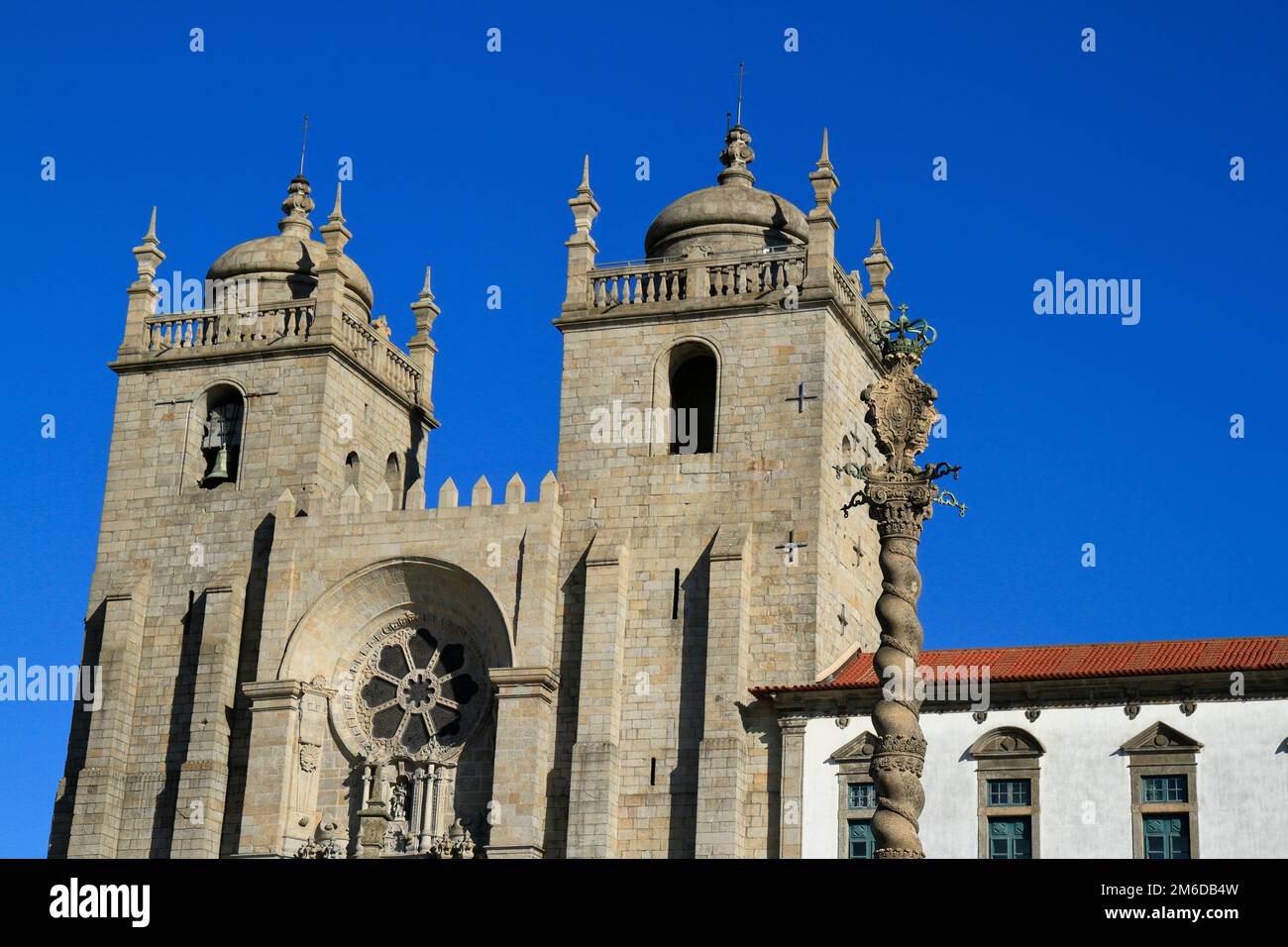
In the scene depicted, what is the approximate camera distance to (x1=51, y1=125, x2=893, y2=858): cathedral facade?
43781 millimetres

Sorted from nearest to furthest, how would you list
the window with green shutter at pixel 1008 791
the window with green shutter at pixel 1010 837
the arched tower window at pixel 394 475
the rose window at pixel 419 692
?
1. the window with green shutter at pixel 1010 837
2. the window with green shutter at pixel 1008 791
3. the rose window at pixel 419 692
4. the arched tower window at pixel 394 475

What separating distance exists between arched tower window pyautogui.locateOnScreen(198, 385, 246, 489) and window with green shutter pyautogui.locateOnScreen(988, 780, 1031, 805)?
64.1ft

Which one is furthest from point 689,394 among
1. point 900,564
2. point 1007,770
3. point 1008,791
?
point 900,564

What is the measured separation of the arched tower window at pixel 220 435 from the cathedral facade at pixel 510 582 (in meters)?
0.07

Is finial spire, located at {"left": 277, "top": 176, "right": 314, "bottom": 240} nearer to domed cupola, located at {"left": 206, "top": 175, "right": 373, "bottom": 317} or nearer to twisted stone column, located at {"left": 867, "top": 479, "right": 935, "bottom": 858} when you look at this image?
domed cupola, located at {"left": 206, "top": 175, "right": 373, "bottom": 317}

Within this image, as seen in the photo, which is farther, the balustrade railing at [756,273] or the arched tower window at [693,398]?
the arched tower window at [693,398]

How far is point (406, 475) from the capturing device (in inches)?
2119

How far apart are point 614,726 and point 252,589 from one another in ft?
31.2

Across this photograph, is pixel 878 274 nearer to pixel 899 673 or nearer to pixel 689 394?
pixel 689 394

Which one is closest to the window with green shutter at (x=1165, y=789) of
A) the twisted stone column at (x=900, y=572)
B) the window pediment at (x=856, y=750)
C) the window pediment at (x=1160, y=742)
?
the window pediment at (x=1160, y=742)

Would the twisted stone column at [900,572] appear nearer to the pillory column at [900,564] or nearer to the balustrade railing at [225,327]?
the pillory column at [900,564]

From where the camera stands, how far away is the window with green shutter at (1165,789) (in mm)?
38188

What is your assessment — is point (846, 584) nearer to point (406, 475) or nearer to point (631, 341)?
point (631, 341)
